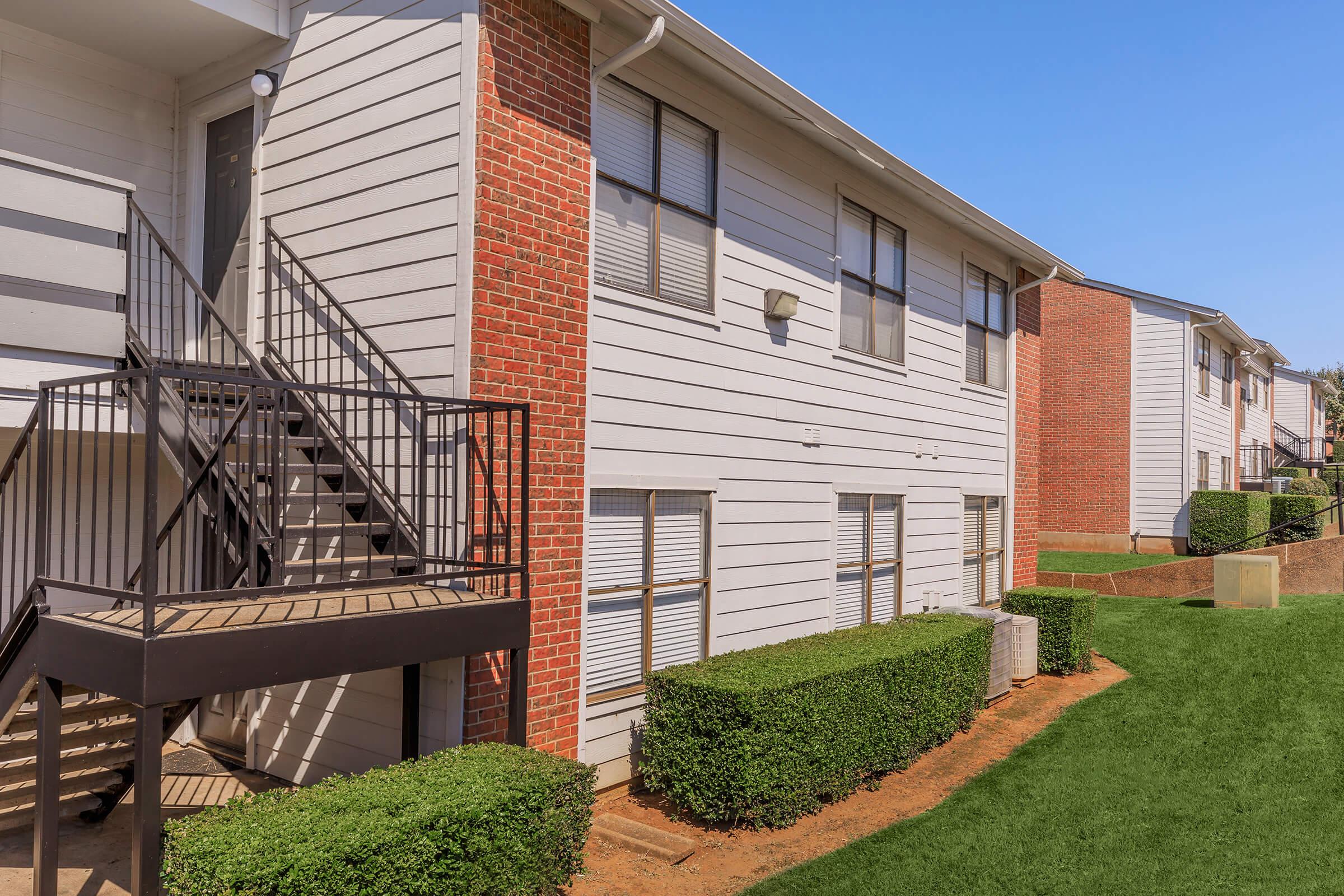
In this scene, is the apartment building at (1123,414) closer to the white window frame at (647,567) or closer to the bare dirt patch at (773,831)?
the bare dirt patch at (773,831)

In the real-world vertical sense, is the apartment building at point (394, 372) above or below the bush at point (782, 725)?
above

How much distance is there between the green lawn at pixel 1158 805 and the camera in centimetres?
559

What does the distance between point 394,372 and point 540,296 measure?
107 cm

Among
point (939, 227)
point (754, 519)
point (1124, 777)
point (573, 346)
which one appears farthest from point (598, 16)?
point (1124, 777)

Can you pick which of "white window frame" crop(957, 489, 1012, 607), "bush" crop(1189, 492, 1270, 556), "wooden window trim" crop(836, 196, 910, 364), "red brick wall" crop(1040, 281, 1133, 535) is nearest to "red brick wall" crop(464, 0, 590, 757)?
"wooden window trim" crop(836, 196, 910, 364)

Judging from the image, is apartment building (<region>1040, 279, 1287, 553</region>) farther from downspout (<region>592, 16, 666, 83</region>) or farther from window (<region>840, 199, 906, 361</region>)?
downspout (<region>592, 16, 666, 83</region>)

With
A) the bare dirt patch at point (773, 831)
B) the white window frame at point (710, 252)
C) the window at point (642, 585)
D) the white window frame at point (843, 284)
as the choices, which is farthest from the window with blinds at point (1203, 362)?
the window at point (642, 585)

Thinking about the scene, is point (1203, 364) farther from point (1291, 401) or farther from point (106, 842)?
point (106, 842)

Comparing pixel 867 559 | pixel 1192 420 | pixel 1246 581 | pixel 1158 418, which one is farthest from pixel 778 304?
pixel 1192 420

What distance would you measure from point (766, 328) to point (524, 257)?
3015 millimetres

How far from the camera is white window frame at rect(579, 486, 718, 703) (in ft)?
21.6

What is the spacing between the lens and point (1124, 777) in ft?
24.6

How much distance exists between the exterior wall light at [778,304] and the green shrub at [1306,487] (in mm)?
24642

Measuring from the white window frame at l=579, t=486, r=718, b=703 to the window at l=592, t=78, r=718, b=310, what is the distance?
1448 millimetres
